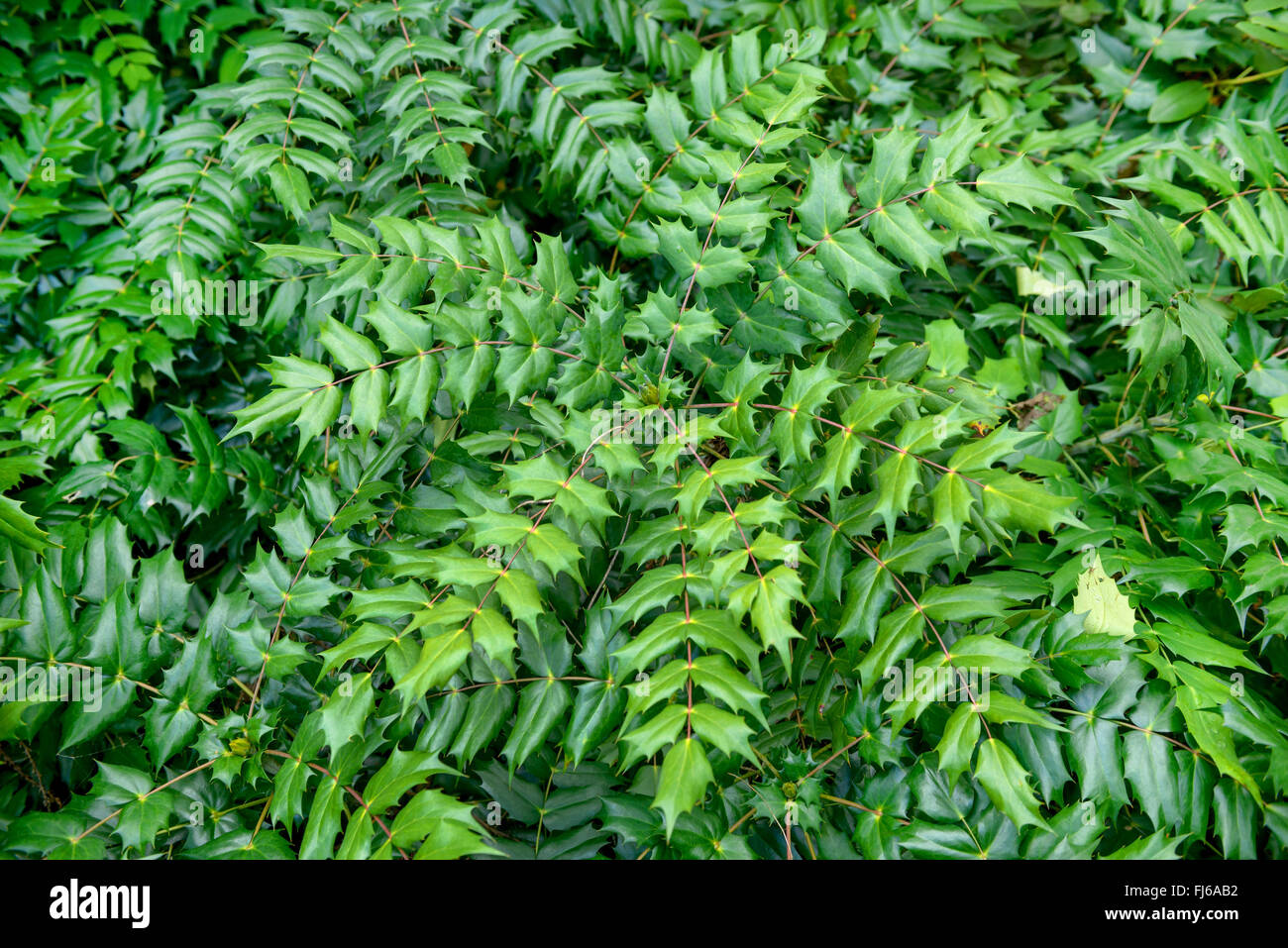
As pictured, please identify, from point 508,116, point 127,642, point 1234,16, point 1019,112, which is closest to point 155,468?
point 127,642

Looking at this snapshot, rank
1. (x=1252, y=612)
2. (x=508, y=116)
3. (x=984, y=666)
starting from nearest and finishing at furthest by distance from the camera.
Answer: (x=984, y=666) → (x=1252, y=612) → (x=508, y=116)

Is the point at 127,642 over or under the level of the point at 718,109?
under

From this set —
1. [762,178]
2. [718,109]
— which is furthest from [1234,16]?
[762,178]

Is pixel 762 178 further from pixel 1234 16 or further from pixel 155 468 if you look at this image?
pixel 1234 16

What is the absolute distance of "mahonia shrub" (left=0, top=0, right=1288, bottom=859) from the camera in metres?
1.54

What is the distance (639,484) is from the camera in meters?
1.76

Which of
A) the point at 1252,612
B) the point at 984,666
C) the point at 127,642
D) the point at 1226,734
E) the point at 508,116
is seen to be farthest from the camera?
the point at 508,116

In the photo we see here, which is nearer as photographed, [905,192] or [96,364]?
[905,192]

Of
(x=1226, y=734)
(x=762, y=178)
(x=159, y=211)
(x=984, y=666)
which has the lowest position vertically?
(x=1226, y=734)

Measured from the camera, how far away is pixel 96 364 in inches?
94.2

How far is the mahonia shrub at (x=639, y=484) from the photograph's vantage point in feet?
5.06

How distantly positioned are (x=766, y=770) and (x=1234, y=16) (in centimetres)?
272

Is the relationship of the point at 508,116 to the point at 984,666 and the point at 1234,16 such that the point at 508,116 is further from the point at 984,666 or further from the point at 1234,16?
the point at 1234,16

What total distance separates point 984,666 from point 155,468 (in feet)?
6.81
